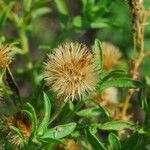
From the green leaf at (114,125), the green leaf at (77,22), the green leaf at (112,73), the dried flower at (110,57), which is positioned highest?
the green leaf at (77,22)

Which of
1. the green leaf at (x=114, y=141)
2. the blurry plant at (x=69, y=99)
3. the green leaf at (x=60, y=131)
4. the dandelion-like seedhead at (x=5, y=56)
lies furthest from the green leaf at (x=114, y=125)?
the dandelion-like seedhead at (x=5, y=56)

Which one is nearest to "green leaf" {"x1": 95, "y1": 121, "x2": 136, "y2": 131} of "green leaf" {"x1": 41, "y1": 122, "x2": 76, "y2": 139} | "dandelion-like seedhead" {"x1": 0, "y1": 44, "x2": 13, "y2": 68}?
"green leaf" {"x1": 41, "y1": 122, "x2": 76, "y2": 139}

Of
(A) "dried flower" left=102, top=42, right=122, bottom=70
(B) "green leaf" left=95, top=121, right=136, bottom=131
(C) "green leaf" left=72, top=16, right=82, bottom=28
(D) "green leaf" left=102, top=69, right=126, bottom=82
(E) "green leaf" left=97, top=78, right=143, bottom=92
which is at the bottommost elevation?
(B) "green leaf" left=95, top=121, right=136, bottom=131

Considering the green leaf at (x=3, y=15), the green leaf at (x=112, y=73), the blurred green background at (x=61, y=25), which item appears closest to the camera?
the green leaf at (x=112, y=73)

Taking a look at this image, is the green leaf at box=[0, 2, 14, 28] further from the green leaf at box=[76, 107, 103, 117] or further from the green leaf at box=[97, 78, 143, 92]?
the green leaf at box=[97, 78, 143, 92]

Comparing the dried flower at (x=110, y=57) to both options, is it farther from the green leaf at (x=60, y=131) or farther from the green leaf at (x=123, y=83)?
the green leaf at (x=60, y=131)

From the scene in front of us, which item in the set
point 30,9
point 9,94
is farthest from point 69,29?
point 9,94

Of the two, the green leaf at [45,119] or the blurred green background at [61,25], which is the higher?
the blurred green background at [61,25]
